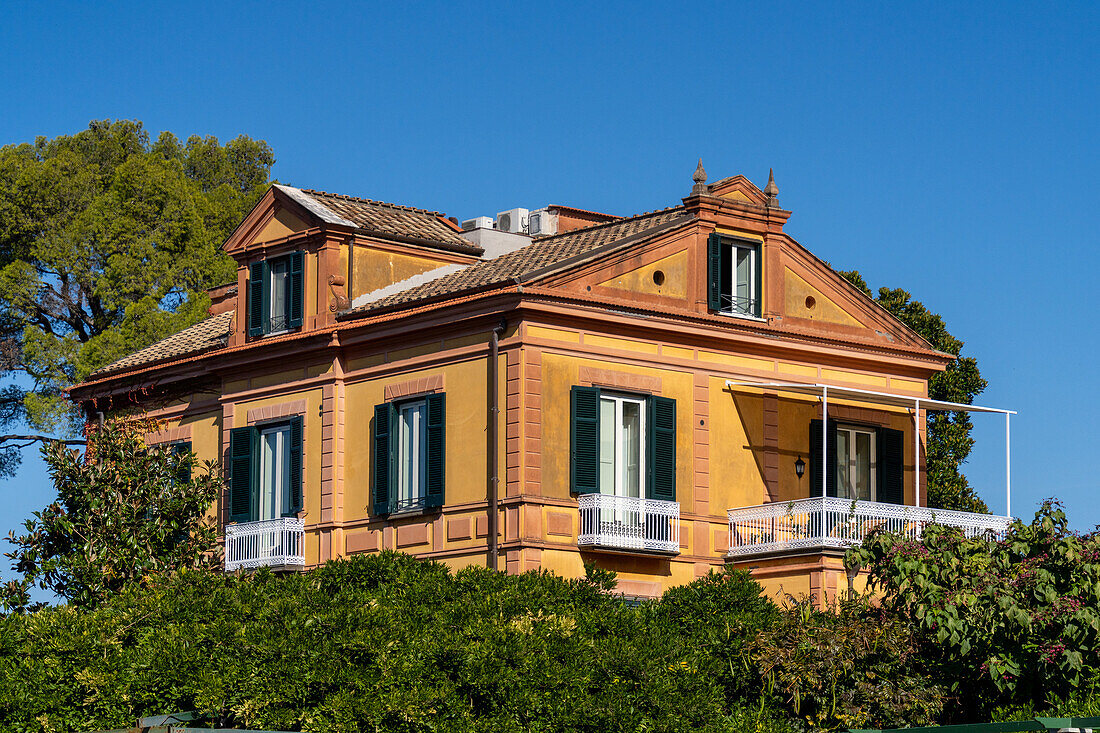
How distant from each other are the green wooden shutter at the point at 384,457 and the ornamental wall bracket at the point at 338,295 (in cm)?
223

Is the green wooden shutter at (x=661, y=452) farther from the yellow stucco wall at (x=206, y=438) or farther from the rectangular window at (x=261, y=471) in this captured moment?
the yellow stucco wall at (x=206, y=438)

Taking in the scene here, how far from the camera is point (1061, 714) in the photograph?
2047 centimetres

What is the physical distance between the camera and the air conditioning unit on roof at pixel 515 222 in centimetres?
3544

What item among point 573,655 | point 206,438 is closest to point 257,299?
point 206,438

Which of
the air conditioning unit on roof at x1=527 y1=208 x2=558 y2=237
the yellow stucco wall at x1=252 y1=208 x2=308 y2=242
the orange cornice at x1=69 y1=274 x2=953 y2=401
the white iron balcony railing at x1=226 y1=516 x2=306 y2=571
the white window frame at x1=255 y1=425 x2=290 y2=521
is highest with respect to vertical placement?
the air conditioning unit on roof at x1=527 y1=208 x2=558 y2=237

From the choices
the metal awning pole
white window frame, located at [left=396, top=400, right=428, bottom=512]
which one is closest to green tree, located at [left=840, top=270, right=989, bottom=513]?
the metal awning pole

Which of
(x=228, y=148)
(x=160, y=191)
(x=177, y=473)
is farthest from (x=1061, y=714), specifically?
(x=228, y=148)

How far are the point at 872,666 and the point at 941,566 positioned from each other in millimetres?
1447

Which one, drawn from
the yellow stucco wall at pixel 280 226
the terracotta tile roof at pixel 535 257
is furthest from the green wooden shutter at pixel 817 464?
the yellow stucco wall at pixel 280 226

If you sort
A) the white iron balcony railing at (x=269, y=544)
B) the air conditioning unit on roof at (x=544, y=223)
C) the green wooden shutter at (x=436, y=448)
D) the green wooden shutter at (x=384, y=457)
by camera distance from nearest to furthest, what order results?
1. the green wooden shutter at (x=436, y=448)
2. the green wooden shutter at (x=384, y=457)
3. the white iron balcony railing at (x=269, y=544)
4. the air conditioning unit on roof at (x=544, y=223)

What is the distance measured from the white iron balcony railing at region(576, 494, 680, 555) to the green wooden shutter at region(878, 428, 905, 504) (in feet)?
16.4

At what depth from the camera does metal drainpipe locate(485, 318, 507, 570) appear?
28125 millimetres

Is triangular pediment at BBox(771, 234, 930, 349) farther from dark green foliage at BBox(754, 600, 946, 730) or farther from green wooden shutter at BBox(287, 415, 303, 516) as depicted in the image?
dark green foliage at BBox(754, 600, 946, 730)

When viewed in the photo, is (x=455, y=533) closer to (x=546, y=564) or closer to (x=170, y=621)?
(x=546, y=564)
